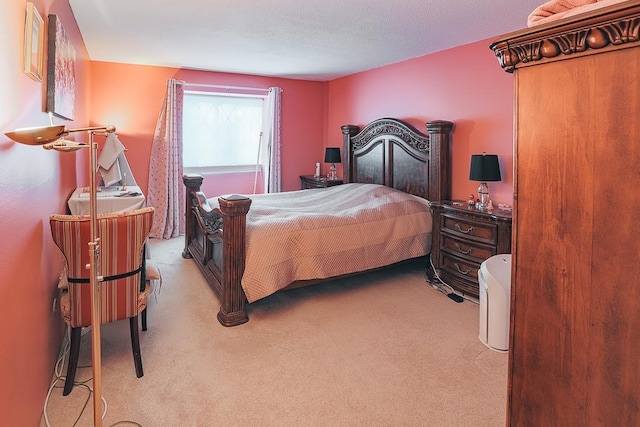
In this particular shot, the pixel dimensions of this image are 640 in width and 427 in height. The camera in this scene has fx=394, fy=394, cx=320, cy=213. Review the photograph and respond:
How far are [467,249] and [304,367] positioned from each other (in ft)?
6.02

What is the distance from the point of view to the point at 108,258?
79.5 inches

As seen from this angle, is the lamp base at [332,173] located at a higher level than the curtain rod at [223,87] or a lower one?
lower

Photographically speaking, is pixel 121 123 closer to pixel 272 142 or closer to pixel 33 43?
pixel 272 142

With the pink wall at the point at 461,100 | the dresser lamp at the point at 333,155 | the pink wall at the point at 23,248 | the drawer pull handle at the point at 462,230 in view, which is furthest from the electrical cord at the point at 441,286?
the pink wall at the point at 23,248

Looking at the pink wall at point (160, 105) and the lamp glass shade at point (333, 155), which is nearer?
the pink wall at point (160, 105)

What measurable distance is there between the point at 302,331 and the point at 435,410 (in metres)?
1.06

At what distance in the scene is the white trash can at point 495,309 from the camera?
2.45m

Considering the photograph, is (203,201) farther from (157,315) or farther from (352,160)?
(352,160)

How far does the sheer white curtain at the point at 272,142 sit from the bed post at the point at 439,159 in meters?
2.59

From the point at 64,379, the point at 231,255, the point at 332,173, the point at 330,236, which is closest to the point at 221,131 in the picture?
the point at 332,173

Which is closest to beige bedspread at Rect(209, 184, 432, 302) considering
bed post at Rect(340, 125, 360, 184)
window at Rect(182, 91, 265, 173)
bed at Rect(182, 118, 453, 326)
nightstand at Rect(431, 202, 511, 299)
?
bed at Rect(182, 118, 453, 326)

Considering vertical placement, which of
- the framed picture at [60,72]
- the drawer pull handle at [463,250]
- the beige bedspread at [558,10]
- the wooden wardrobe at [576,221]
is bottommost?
the drawer pull handle at [463,250]

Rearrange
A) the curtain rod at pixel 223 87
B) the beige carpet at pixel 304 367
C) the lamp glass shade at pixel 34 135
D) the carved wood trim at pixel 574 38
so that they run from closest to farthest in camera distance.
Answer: the carved wood trim at pixel 574 38
the lamp glass shade at pixel 34 135
the beige carpet at pixel 304 367
the curtain rod at pixel 223 87

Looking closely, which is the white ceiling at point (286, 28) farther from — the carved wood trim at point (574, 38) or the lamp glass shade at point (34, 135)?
the carved wood trim at point (574, 38)
